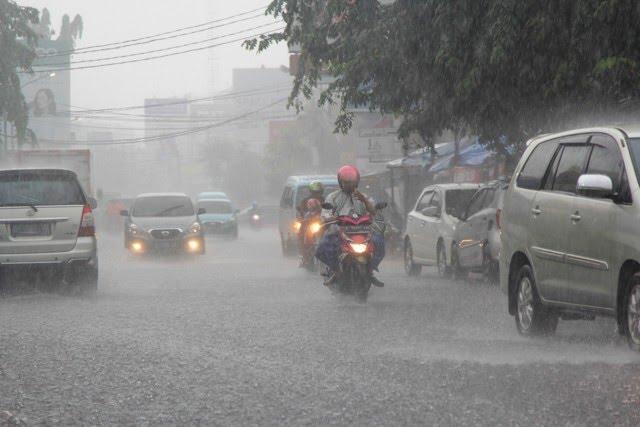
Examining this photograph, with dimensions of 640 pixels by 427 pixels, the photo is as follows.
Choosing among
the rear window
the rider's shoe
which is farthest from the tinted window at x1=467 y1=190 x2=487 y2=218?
the rear window

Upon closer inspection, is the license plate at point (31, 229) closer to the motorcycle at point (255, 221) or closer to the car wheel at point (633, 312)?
the car wheel at point (633, 312)

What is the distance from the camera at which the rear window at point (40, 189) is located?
17.0 meters

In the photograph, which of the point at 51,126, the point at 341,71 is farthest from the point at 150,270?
the point at 51,126

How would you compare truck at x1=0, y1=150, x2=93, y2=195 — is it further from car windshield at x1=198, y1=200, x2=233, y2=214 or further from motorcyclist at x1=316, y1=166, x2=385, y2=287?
motorcyclist at x1=316, y1=166, x2=385, y2=287

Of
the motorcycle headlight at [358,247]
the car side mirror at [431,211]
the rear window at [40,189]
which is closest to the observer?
the motorcycle headlight at [358,247]

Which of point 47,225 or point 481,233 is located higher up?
point 47,225

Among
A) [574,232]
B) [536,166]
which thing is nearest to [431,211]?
[536,166]

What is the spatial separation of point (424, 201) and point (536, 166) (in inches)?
444

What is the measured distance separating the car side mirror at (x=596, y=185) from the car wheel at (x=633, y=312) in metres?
0.64

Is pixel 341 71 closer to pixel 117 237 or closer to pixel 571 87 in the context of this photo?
pixel 571 87

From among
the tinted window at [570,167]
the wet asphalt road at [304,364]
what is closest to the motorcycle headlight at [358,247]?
the wet asphalt road at [304,364]

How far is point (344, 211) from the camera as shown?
15.4 meters

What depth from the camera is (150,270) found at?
24531 mm

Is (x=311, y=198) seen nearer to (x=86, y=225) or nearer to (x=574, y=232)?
(x=86, y=225)
